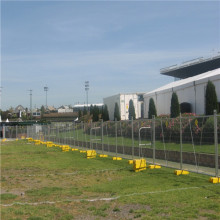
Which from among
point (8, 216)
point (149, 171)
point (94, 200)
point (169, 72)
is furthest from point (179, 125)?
point (169, 72)

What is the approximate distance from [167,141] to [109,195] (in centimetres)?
532

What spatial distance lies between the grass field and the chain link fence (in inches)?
28.1

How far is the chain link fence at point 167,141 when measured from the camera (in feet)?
39.8

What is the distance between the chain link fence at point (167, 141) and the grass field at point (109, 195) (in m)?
0.71

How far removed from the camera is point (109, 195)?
10.3m

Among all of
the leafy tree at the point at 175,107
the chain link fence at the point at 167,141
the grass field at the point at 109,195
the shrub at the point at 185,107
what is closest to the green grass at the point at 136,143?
the chain link fence at the point at 167,141

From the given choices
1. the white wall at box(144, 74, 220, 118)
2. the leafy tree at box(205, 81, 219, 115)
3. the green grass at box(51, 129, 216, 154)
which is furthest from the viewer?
the white wall at box(144, 74, 220, 118)

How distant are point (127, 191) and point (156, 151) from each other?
5663 mm

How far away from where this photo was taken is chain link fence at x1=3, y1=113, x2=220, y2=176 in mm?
12125

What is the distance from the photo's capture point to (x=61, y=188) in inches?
469

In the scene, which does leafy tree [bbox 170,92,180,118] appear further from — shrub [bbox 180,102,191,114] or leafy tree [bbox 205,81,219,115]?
leafy tree [bbox 205,81,219,115]

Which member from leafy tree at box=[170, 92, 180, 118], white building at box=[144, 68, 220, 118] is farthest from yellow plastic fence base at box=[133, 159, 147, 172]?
leafy tree at box=[170, 92, 180, 118]

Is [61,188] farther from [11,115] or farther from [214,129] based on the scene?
[11,115]

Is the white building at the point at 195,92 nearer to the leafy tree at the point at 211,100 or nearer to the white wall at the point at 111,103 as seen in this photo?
the leafy tree at the point at 211,100
